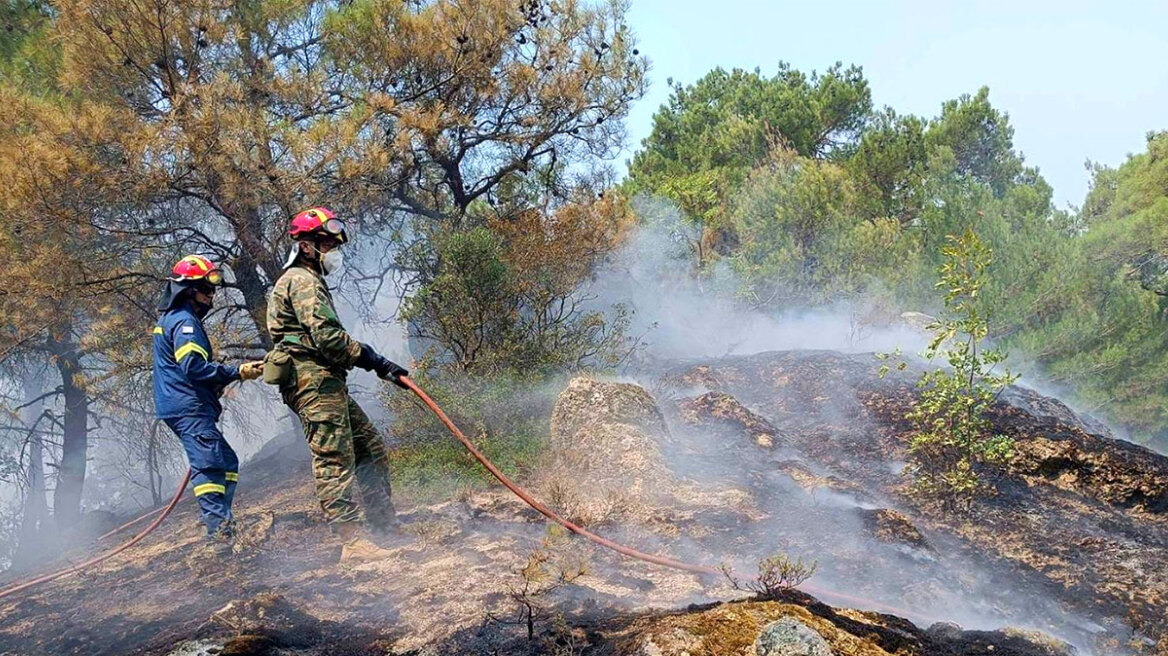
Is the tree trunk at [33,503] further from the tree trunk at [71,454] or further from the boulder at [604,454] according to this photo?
the boulder at [604,454]

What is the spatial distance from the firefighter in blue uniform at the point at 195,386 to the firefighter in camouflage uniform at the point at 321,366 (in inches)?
15.5

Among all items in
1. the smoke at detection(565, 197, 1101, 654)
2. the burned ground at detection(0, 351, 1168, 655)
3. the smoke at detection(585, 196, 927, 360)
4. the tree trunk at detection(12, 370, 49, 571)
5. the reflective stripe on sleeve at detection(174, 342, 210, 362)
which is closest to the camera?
the burned ground at detection(0, 351, 1168, 655)

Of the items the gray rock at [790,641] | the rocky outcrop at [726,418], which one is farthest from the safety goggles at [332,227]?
the rocky outcrop at [726,418]

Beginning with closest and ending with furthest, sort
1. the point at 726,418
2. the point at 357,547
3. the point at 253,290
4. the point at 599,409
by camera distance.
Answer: the point at 357,547 < the point at 599,409 < the point at 726,418 < the point at 253,290

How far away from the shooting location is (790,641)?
313 cm

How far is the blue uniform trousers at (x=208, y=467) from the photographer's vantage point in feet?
17.4

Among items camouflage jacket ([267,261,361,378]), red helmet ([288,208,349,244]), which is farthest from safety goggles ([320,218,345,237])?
camouflage jacket ([267,261,361,378])

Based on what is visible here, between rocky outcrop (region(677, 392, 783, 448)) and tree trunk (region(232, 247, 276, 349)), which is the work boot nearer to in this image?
rocky outcrop (region(677, 392, 783, 448))

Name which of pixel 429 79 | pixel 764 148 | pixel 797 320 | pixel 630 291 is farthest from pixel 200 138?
pixel 764 148

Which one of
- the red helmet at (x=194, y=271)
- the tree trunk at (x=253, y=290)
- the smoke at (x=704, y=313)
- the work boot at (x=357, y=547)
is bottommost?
the work boot at (x=357, y=547)

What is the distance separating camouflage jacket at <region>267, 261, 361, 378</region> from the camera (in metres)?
5.13

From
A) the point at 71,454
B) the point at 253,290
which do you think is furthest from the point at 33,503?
the point at 253,290

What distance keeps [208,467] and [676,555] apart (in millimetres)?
3103

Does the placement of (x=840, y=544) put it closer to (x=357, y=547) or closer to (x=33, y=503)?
(x=357, y=547)
